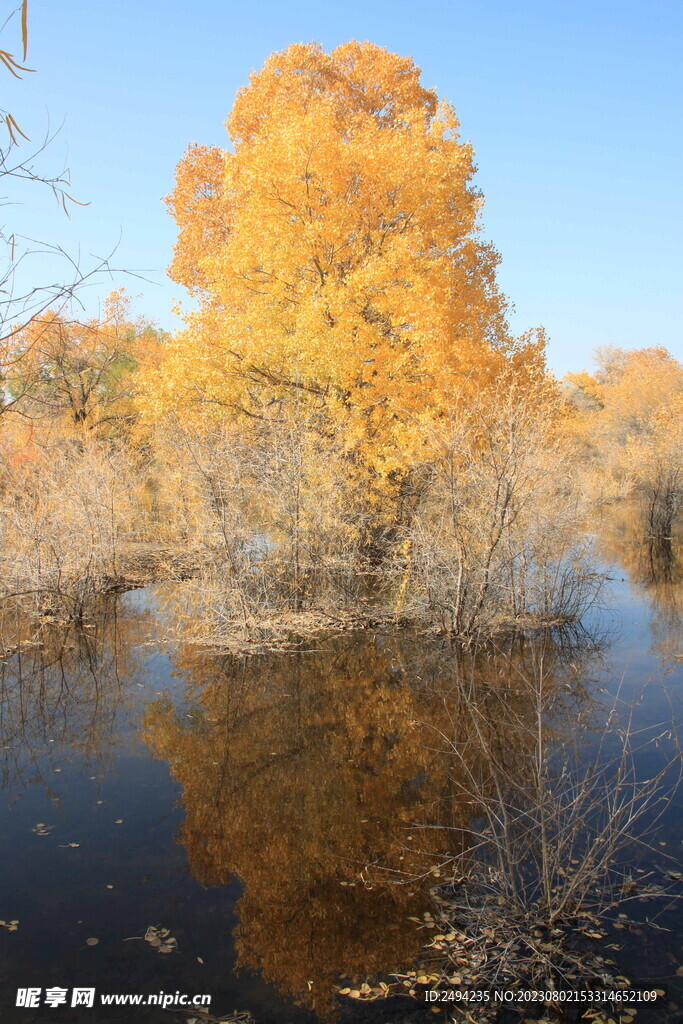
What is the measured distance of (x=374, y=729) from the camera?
8055 millimetres

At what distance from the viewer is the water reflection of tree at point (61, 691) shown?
7.47 meters

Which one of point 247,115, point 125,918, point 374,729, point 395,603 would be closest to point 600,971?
point 125,918

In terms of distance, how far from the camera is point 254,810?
626 centimetres

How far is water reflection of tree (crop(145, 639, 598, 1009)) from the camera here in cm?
459

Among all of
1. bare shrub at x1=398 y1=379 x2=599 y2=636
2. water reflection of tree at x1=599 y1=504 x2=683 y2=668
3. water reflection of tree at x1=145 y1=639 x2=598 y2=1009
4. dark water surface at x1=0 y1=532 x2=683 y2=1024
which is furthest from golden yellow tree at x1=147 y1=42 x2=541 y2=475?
water reflection of tree at x1=599 y1=504 x2=683 y2=668

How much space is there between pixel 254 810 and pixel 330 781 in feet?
2.80

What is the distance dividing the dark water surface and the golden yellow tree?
4866 millimetres

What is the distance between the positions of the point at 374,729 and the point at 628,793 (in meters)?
2.79

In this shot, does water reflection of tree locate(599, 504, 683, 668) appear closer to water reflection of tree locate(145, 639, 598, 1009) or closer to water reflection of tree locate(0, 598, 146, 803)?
water reflection of tree locate(145, 639, 598, 1009)

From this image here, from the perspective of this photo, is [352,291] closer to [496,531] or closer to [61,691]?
[496,531]

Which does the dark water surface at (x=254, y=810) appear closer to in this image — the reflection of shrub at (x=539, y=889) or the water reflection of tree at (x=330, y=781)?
the water reflection of tree at (x=330, y=781)

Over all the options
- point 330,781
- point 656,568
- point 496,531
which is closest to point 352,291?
point 496,531

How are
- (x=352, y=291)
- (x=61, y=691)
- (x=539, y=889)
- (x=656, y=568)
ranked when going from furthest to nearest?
(x=656, y=568), (x=352, y=291), (x=61, y=691), (x=539, y=889)

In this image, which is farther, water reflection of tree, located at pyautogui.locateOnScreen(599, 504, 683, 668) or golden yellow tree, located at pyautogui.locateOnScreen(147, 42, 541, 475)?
golden yellow tree, located at pyautogui.locateOnScreen(147, 42, 541, 475)
